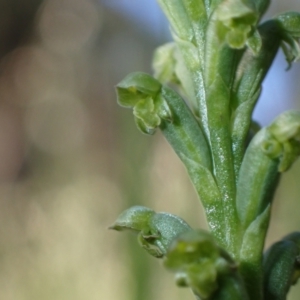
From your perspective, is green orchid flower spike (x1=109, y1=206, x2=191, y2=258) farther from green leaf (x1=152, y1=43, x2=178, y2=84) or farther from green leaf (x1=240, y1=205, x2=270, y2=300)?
green leaf (x1=152, y1=43, x2=178, y2=84)

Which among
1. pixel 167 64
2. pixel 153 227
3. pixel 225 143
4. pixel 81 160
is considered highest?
pixel 167 64

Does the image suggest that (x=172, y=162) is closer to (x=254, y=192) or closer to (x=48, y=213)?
(x=48, y=213)

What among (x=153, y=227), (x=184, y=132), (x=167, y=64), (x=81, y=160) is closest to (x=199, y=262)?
(x=153, y=227)

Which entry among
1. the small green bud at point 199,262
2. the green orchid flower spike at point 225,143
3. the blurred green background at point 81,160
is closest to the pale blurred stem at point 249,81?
the green orchid flower spike at point 225,143

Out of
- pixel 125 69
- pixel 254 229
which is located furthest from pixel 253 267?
pixel 125 69

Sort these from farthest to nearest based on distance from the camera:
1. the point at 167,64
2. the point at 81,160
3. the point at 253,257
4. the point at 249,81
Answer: the point at 81,160, the point at 167,64, the point at 249,81, the point at 253,257

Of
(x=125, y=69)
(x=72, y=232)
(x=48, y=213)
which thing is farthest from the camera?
(x=125, y=69)

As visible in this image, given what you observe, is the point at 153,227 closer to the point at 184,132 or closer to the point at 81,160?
the point at 184,132
